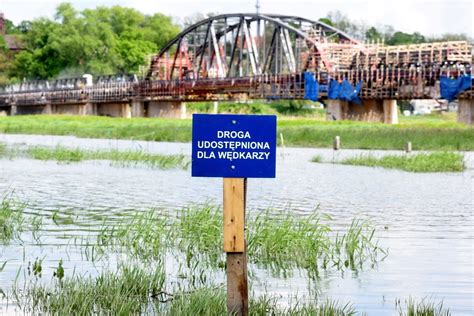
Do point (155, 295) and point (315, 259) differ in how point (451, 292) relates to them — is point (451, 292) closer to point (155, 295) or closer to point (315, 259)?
point (315, 259)

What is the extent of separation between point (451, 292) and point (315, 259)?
2.16 meters

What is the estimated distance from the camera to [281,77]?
89.6 m

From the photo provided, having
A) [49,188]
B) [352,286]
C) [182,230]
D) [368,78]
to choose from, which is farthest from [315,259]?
[368,78]

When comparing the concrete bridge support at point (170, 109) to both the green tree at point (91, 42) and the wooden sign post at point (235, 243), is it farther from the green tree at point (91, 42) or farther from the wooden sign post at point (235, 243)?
the wooden sign post at point (235, 243)

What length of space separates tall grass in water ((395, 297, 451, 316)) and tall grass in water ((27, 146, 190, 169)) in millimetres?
24966

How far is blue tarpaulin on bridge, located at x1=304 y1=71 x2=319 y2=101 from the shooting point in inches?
3327

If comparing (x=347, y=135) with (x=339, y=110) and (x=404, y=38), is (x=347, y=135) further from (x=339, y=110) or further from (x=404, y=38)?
(x=404, y=38)

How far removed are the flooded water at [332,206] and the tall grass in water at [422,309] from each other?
0.51 feet

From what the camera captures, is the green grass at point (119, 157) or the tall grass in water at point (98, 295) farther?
the green grass at point (119, 157)

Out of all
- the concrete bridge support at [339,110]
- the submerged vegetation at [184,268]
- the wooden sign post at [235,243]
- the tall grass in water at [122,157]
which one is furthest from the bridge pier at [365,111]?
the wooden sign post at [235,243]

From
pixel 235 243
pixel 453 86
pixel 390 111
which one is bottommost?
pixel 390 111

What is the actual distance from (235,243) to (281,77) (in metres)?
80.1

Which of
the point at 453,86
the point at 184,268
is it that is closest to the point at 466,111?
the point at 453,86

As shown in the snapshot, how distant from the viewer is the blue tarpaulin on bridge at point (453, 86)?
69.3m
